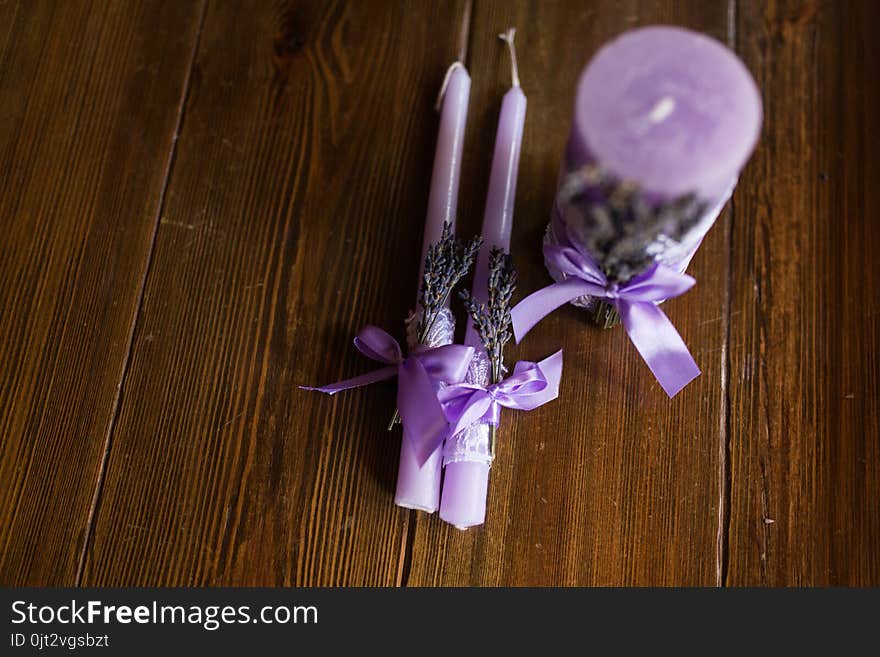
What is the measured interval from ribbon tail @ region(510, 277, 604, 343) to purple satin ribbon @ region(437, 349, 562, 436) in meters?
0.04

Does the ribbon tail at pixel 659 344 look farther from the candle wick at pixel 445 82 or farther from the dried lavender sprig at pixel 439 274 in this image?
the candle wick at pixel 445 82

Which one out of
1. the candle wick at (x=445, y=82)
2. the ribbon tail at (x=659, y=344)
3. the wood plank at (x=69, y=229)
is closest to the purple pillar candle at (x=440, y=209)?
the candle wick at (x=445, y=82)

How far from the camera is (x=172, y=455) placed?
2.55 feet

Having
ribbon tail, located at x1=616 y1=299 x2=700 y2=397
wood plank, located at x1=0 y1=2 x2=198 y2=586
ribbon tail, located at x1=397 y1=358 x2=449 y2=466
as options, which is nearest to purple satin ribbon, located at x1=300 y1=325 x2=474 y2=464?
ribbon tail, located at x1=397 y1=358 x2=449 y2=466

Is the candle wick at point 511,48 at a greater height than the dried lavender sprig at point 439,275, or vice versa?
the candle wick at point 511,48

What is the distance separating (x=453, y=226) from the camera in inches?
33.0

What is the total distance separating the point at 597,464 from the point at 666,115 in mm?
362

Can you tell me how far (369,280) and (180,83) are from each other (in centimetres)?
32

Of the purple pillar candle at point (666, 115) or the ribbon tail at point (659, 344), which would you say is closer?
the purple pillar candle at point (666, 115)

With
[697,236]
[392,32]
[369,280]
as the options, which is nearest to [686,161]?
[697,236]

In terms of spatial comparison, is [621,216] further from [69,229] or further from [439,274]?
[69,229]

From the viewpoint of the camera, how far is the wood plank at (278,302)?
76 cm

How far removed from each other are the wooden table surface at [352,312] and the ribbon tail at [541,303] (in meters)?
0.06

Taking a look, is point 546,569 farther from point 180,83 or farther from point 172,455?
point 180,83
